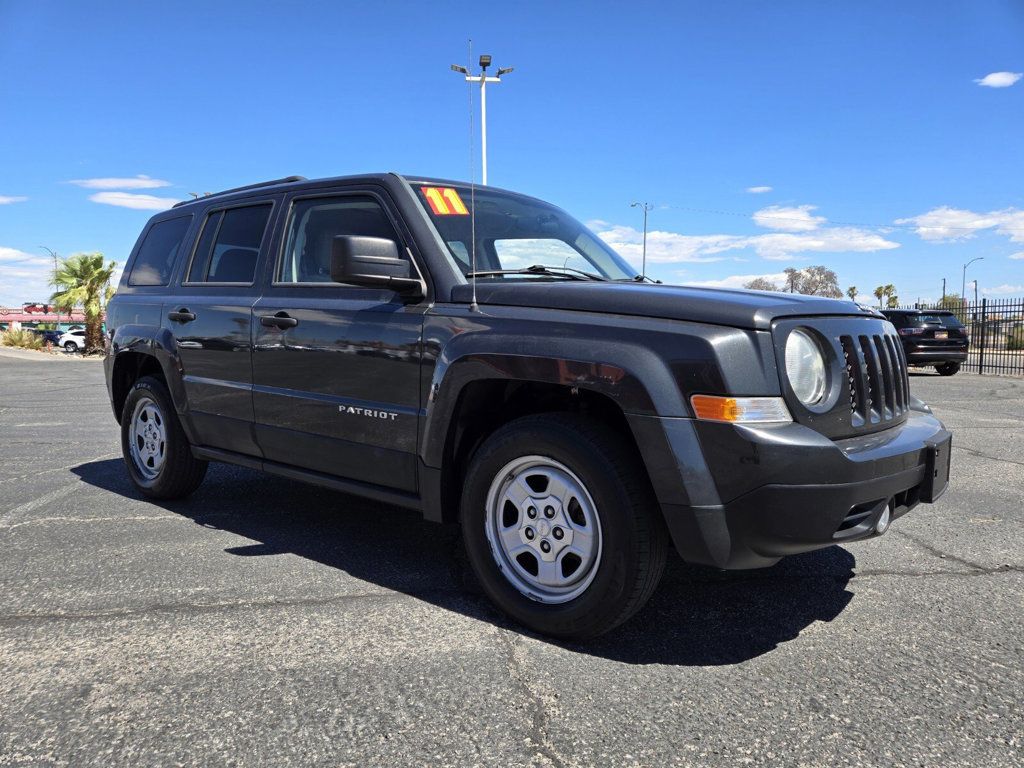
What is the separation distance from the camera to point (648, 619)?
3.08 meters

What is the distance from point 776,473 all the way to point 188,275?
12.5 feet

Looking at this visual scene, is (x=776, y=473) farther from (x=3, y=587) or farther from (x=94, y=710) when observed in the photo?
(x=3, y=587)

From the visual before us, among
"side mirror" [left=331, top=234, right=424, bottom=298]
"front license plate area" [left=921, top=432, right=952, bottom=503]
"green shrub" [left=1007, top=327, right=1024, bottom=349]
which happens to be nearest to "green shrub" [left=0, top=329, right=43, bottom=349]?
"side mirror" [left=331, top=234, right=424, bottom=298]

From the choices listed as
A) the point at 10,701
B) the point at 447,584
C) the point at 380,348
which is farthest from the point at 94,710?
the point at 380,348

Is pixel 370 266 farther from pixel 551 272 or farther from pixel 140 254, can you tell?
pixel 140 254

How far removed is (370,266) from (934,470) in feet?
7.79

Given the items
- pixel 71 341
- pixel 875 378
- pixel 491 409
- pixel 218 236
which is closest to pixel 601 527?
pixel 491 409

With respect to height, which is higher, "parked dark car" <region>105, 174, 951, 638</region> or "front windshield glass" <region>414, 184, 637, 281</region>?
"front windshield glass" <region>414, 184, 637, 281</region>

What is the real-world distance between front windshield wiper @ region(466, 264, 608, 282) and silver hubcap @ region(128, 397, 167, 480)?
2577mm

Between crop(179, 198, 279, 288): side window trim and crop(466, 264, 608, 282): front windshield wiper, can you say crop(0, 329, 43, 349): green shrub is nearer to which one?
crop(179, 198, 279, 288): side window trim

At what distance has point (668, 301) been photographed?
2.76 metres

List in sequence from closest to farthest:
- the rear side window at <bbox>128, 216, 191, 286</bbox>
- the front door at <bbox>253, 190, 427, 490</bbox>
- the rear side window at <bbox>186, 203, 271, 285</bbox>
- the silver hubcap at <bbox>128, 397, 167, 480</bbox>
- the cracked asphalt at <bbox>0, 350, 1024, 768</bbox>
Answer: the cracked asphalt at <bbox>0, 350, 1024, 768</bbox>
the front door at <bbox>253, 190, 427, 490</bbox>
the rear side window at <bbox>186, 203, 271, 285</bbox>
the silver hubcap at <bbox>128, 397, 167, 480</bbox>
the rear side window at <bbox>128, 216, 191, 286</bbox>

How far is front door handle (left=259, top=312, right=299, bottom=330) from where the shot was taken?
12.7 feet

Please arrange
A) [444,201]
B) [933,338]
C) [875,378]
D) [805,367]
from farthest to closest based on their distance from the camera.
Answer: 1. [933,338]
2. [444,201]
3. [875,378]
4. [805,367]
